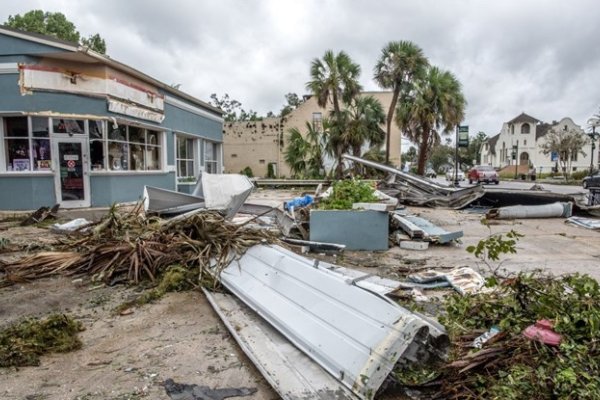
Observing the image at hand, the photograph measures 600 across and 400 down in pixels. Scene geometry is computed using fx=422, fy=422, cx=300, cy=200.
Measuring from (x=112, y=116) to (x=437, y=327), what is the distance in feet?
41.9

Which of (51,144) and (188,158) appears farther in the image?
(188,158)

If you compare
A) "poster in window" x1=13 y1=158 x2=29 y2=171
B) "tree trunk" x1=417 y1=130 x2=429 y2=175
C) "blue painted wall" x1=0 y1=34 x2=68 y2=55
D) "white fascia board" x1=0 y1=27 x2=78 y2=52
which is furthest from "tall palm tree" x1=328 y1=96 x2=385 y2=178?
"blue painted wall" x1=0 y1=34 x2=68 y2=55

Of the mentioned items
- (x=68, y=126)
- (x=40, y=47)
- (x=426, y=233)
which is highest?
(x=40, y=47)

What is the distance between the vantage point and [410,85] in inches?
1003

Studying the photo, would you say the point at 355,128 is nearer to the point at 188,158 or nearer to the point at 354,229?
the point at 188,158

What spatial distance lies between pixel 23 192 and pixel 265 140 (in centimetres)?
2222

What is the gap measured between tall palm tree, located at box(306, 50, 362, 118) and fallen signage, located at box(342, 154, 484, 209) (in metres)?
10.2

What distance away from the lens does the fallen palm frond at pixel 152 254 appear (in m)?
5.41

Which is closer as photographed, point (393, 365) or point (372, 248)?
point (393, 365)

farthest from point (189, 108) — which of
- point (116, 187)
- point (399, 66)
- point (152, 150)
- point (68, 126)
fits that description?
point (399, 66)

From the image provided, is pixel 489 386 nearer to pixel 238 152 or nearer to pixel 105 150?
pixel 105 150

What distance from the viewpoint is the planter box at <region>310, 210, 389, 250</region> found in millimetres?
7340

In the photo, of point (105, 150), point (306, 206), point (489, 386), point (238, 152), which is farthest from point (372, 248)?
point (238, 152)

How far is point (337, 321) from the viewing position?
313 cm
